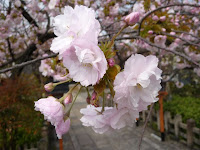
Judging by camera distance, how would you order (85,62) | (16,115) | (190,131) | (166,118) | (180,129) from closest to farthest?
(85,62) → (16,115) → (190,131) → (180,129) → (166,118)

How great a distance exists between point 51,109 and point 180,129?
14.5 feet

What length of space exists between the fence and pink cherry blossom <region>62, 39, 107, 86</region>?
12.8 feet

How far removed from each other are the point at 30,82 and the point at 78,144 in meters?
2.05

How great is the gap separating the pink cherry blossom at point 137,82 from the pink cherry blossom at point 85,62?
57mm

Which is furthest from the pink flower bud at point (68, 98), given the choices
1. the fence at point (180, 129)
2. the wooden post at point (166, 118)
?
the wooden post at point (166, 118)

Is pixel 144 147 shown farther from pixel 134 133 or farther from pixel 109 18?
pixel 109 18

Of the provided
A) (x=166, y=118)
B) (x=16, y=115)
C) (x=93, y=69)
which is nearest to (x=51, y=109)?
(x=93, y=69)

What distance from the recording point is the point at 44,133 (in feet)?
12.9

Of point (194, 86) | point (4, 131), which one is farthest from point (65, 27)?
point (194, 86)

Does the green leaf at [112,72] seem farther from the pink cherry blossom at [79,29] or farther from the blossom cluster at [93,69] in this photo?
the pink cherry blossom at [79,29]

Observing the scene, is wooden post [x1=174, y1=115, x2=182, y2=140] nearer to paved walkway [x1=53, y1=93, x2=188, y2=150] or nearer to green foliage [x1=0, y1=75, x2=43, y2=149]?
paved walkway [x1=53, y1=93, x2=188, y2=150]

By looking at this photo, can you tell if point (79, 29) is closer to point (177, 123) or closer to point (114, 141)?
point (177, 123)

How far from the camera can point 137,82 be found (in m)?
0.53

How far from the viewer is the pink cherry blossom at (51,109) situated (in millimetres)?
586
